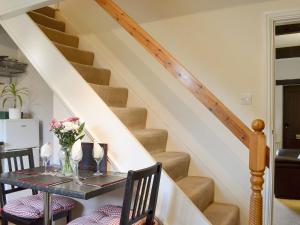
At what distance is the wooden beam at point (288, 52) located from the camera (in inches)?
239

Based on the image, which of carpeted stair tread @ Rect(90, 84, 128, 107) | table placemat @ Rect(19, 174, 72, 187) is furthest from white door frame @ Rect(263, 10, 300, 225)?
table placemat @ Rect(19, 174, 72, 187)

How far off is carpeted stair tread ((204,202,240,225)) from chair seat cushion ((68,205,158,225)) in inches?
26.3

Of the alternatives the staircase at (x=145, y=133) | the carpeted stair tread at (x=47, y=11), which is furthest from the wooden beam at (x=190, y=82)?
the carpeted stair tread at (x=47, y=11)

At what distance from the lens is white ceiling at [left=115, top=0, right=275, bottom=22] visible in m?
3.16

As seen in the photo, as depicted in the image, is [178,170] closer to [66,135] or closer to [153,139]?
[153,139]

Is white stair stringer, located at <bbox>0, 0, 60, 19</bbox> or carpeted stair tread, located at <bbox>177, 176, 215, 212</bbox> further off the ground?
white stair stringer, located at <bbox>0, 0, 60, 19</bbox>

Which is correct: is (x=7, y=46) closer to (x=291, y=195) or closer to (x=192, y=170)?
(x=192, y=170)

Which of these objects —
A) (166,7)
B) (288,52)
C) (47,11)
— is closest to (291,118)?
(288,52)

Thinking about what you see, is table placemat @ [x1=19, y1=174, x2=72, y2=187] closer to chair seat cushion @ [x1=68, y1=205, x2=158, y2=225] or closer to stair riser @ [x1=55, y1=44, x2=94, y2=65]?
chair seat cushion @ [x1=68, y1=205, x2=158, y2=225]

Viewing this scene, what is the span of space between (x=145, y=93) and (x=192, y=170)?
3.41 feet

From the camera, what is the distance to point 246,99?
9.92ft

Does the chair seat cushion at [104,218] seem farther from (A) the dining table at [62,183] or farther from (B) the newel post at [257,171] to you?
(B) the newel post at [257,171]

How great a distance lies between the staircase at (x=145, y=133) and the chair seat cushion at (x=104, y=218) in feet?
2.00

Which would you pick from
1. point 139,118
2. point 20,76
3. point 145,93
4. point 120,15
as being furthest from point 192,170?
point 20,76
